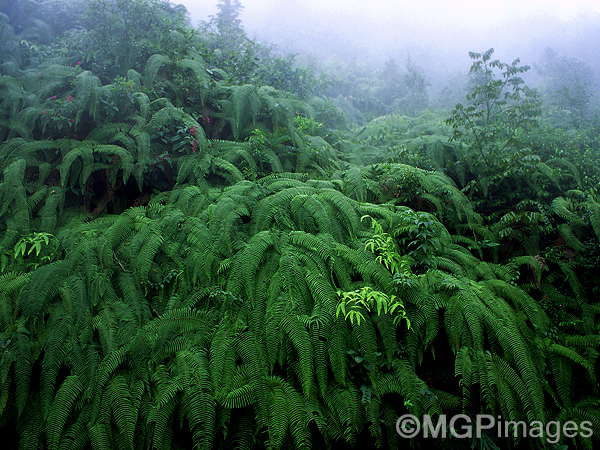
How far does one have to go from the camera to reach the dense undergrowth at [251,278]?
2.72m

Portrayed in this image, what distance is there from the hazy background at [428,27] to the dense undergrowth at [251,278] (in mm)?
28422

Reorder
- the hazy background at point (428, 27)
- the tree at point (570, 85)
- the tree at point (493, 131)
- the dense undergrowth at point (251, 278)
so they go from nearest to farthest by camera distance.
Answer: the dense undergrowth at point (251, 278) < the tree at point (493, 131) < the tree at point (570, 85) < the hazy background at point (428, 27)

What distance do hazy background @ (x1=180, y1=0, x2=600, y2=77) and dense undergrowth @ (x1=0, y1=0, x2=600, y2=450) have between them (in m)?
28.4

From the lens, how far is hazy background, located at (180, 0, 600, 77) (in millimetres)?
32281

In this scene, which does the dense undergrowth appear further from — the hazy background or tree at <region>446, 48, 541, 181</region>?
the hazy background

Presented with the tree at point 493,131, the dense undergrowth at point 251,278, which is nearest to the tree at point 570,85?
the tree at point 493,131

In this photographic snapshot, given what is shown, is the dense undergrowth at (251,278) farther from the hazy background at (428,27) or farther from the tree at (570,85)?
the hazy background at (428,27)

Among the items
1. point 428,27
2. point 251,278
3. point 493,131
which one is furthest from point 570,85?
point 428,27

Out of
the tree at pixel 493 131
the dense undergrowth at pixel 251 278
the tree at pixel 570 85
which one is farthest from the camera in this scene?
the tree at pixel 570 85

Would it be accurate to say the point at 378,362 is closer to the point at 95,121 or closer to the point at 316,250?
the point at 316,250

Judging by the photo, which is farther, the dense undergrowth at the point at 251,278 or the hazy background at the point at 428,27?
the hazy background at the point at 428,27

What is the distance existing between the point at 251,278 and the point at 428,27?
46.6 meters

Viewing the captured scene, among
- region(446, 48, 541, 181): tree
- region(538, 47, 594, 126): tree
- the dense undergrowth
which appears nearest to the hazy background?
region(538, 47, 594, 126): tree

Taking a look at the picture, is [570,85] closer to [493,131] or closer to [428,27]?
[493,131]
